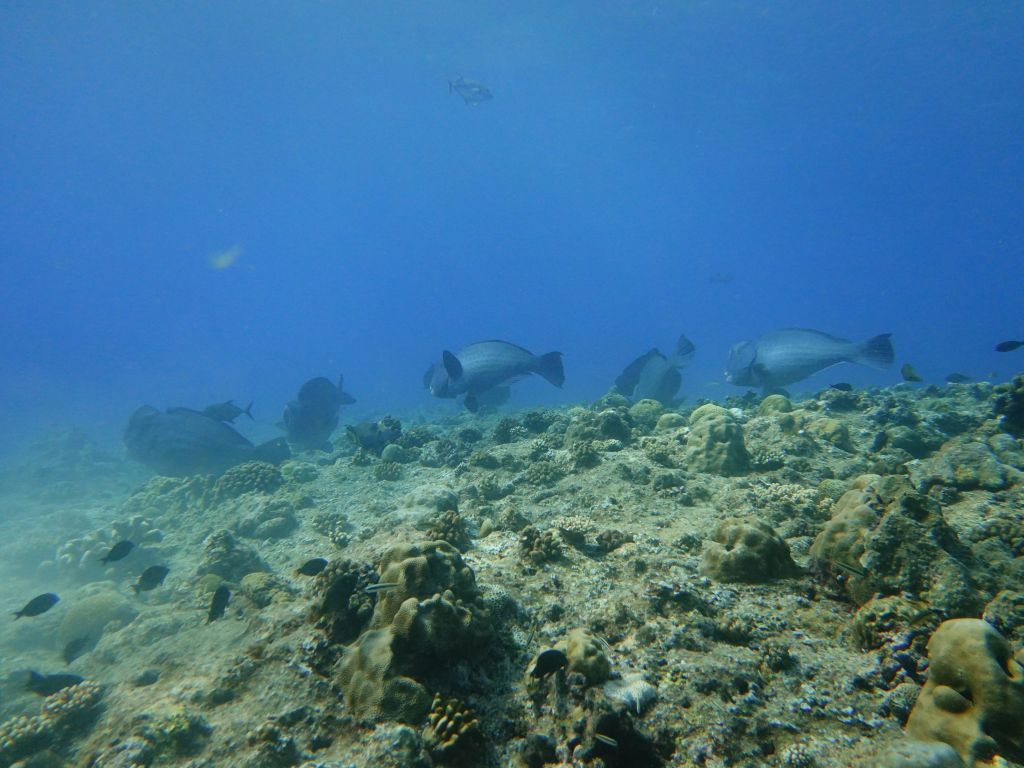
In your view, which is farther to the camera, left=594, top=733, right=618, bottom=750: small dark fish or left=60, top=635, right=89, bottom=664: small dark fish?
left=60, top=635, right=89, bottom=664: small dark fish

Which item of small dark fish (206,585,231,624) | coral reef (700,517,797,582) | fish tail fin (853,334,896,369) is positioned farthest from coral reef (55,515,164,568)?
fish tail fin (853,334,896,369)

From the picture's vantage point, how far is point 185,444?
1281 centimetres

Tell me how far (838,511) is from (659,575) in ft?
5.71

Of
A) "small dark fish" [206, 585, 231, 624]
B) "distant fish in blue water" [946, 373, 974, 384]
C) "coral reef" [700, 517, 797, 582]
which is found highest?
"distant fish in blue water" [946, 373, 974, 384]

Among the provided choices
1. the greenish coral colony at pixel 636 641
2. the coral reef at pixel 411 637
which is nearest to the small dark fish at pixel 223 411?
the greenish coral colony at pixel 636 641

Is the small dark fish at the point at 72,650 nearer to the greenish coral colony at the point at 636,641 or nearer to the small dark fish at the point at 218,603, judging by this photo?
the greenish coral colony at the point at 636,641

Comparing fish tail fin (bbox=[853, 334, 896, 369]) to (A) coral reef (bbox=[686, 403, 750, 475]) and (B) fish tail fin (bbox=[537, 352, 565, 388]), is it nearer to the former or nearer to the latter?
(A) coral reef (bbox=[686, 403, 750, 475])

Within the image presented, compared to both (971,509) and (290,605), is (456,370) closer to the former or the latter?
(290,605)

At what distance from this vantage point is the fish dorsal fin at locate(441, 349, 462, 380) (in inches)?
352

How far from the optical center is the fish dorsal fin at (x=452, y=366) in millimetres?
8939

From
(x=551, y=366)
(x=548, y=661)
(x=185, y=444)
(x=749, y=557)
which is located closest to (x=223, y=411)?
(x=185, y=444)

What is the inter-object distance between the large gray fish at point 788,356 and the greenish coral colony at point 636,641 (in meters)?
2.42

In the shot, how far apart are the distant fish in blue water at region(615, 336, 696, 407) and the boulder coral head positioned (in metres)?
11.2

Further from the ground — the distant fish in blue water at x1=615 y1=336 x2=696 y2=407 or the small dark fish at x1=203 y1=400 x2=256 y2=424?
the distant fish in blue water at x1=615 y1=336 x2=696 y2=407
